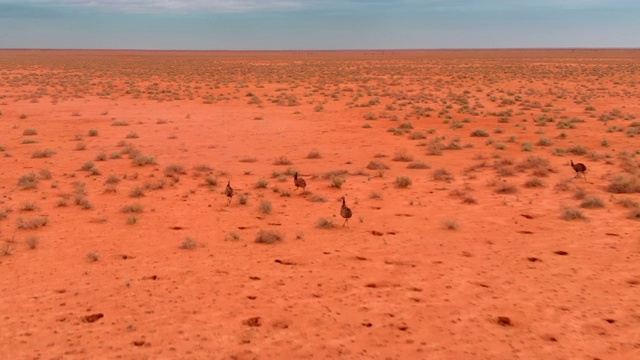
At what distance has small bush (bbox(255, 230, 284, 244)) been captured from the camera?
362 inches

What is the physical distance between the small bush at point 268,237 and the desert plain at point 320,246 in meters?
0.04

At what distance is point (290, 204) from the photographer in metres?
11.7

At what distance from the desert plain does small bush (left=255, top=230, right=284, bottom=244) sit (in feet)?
0.13

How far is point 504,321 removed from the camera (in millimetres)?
6305

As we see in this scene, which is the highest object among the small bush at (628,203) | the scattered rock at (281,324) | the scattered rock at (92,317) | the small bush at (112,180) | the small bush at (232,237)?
the small bush at (112,180)

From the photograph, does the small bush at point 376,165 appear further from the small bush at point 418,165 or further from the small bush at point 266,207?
the small bush at point 266,207

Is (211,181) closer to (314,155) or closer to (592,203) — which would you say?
(314,155)

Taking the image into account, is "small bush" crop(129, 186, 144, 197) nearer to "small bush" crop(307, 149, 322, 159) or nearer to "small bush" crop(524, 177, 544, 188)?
"small bush" crop(307, 149, 322, 159)

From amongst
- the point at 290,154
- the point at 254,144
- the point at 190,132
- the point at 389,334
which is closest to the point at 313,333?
the point at 389,334

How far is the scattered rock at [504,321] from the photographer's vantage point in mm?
6250

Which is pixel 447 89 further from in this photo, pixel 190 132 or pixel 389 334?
pixel 389 334

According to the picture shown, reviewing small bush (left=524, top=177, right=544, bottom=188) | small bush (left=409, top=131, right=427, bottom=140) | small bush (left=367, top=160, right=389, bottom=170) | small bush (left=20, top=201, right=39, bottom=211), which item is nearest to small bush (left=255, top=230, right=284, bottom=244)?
small bush (left=20, top=201, right=39, bottom=211)

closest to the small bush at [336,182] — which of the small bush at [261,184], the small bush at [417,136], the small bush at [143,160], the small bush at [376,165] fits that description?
the small bush at [261,184]

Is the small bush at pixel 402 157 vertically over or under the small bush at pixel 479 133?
under
